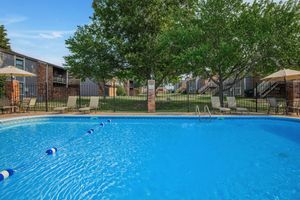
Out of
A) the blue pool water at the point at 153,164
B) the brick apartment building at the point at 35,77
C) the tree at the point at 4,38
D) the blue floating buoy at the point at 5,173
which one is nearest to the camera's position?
the blue pool water at the point at 153,164

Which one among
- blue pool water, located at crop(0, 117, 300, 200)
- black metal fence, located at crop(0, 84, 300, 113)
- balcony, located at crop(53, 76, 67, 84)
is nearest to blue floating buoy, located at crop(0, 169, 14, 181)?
blue pool water, located at crop(0, 117, 300, 200)

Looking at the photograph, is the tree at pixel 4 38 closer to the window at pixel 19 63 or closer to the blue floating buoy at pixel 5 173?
the window at pixel 19 63

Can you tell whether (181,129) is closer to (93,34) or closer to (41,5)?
(41,5)

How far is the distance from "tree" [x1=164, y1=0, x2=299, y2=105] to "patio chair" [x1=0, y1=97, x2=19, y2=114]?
11131mm

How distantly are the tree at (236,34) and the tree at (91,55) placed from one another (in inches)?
231

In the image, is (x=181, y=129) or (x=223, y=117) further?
(x=223, y=117)

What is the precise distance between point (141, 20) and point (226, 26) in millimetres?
6454

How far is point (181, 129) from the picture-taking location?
10.4 m

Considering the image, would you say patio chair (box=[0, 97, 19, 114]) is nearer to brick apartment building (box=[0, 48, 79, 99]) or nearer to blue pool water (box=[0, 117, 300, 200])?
blue pool water (box=[0, 117, 300, 200])

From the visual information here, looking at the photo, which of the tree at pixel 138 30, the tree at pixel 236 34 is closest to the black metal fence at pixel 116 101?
the tree at pixel 138 30

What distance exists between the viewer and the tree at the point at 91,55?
19.6 m

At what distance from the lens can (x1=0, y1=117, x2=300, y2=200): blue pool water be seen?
13.0 ft

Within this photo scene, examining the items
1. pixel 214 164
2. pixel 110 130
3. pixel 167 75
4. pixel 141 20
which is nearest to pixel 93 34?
pixel 141 20

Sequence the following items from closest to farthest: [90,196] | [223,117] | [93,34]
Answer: [90,196] → [223,117] → [93,34]
